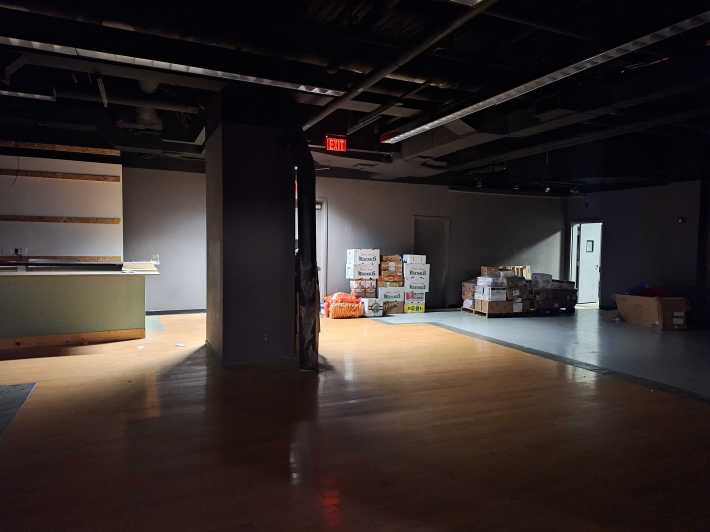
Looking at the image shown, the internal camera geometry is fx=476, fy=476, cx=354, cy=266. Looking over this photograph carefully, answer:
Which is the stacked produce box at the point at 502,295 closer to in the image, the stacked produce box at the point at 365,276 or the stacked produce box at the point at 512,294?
the stacked produce box at the point at 512,294

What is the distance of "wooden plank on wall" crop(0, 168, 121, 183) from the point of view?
7.08 metres

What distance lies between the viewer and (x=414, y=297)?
9594mm

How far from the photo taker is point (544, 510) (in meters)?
2.36

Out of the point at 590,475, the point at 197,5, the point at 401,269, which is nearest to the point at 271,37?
the point at 197,5

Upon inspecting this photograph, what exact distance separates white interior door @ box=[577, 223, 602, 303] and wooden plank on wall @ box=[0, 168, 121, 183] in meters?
10.2

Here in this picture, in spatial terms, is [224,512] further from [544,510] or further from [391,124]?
[391,124]

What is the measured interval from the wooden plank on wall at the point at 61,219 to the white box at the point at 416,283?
5296 mm

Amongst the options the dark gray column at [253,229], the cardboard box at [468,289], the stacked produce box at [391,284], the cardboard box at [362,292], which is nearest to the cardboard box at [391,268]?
the stacked produce box at [391,284]

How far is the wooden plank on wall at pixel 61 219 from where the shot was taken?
7090 mm

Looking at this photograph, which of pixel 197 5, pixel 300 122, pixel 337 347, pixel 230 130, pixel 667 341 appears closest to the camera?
pixel 197 5

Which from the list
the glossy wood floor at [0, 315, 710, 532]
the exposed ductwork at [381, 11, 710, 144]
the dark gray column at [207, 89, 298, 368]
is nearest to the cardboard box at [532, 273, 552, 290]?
the glossy wood floor at [0, 315, 710, 532]

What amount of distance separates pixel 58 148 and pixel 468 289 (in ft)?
25.2

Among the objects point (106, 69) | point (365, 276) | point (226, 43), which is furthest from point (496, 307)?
point (106, 69)

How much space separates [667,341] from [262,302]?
574 centimetres
